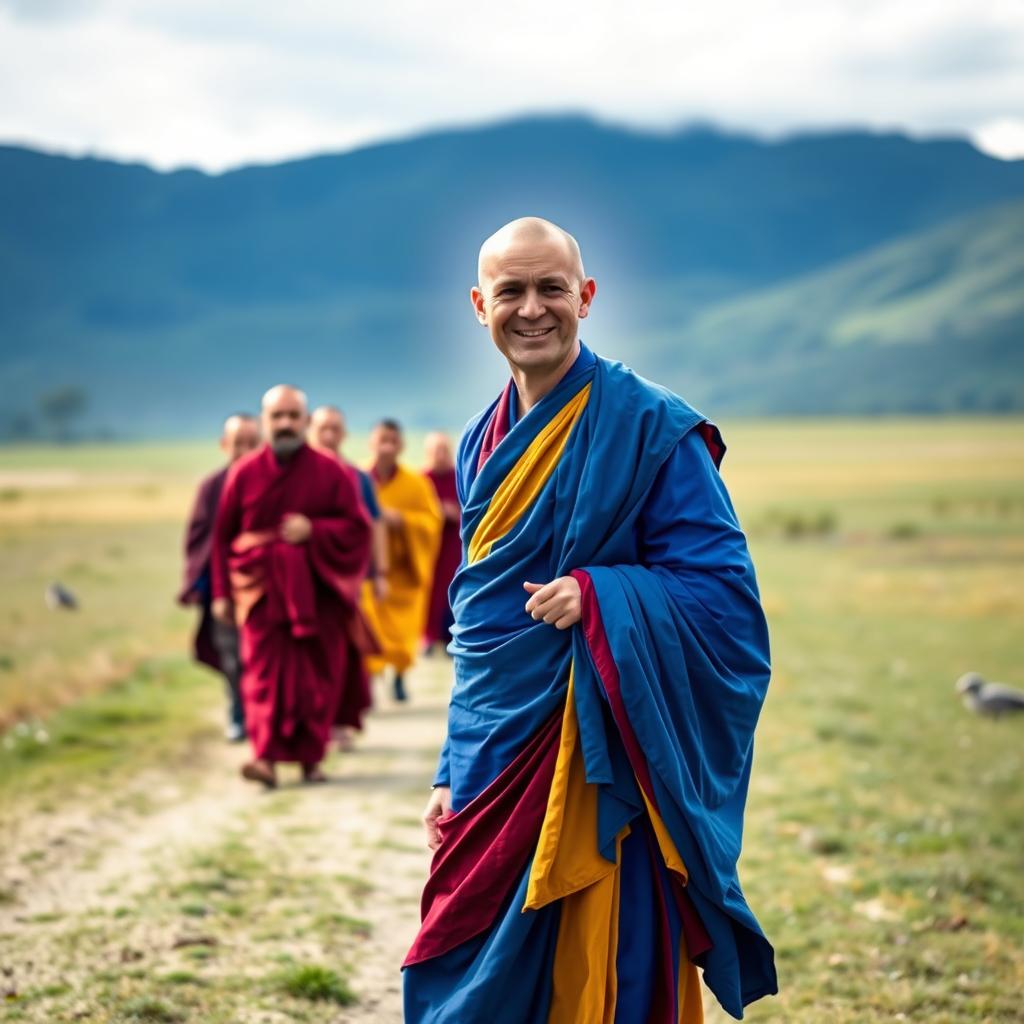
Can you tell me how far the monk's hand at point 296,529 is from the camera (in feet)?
29.4

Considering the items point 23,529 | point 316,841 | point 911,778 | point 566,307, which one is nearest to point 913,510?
point 23,529

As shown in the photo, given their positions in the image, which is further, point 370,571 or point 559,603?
point 370,571

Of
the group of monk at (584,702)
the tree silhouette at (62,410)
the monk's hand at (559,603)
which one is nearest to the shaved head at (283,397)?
the group of monk at (584,702)

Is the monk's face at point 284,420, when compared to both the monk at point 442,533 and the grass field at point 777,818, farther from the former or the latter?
the monk at point 442,533

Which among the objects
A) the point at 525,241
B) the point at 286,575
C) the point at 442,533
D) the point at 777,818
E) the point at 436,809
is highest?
the point at 525,241

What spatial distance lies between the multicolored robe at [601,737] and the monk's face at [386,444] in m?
8.60

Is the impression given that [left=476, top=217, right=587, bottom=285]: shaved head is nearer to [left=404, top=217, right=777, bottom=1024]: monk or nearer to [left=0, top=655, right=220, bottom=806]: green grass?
[left=404, top=217, right=777, bottom=1024]: monk

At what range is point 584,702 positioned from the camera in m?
3.81

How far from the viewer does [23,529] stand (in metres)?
39.0

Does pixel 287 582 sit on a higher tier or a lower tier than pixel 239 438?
lower

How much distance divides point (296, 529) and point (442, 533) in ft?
18.9

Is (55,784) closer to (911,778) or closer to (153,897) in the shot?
(153,897)

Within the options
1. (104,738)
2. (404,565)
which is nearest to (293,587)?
(104,738)

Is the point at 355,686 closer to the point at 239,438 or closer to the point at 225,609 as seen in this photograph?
the point at 225,609
